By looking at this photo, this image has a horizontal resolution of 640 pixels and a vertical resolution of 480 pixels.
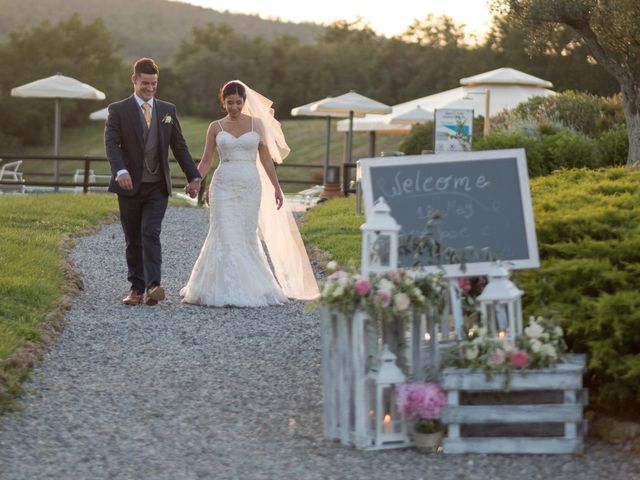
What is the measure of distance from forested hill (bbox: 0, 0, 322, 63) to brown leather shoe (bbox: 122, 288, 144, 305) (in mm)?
116539

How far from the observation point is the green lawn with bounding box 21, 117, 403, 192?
6038 cm

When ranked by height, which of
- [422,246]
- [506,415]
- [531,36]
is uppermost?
[531,36]

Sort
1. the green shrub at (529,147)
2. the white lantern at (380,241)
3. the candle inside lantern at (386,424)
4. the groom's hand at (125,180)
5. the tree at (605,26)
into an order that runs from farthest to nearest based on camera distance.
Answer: the tree at (605,26) < the green shrub at (529,147) < the groom's hand at (125,180) < the white lantern at (380,241) < the candle inside lantern at (386,424)

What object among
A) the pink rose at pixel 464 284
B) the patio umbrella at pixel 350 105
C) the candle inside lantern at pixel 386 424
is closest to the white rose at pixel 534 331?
the candle inside lantern at pixel 386 424

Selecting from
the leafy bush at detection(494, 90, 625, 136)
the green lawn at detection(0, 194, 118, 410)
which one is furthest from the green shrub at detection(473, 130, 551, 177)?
the leafy bush at detection(494, 90, 625, 136)

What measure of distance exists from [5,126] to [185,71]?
11439mm

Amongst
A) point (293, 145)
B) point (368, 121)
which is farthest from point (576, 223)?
point (293, 145)

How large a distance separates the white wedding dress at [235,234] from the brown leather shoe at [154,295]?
17.9 inches

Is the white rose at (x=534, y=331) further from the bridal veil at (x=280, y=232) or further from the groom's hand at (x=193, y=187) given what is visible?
the bridal veil at (x=280, y=232)

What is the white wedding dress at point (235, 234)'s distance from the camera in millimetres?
11352

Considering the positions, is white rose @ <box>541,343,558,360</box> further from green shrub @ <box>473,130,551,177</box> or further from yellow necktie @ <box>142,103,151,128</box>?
green shrub @ <box>473,130,551,177</box>

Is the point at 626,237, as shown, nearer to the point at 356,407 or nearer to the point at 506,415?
the point at 506,415

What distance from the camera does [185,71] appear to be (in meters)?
71.7

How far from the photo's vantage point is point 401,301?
619cm
